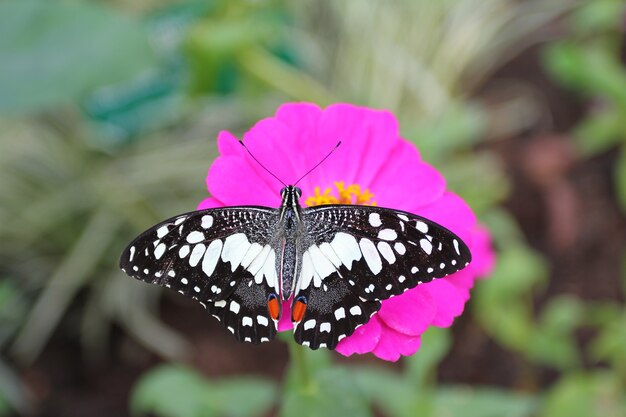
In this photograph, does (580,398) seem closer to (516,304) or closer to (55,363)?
(516,304)

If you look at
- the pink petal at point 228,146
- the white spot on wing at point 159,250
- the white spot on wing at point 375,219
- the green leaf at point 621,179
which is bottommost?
the white spot on wing at point 159,250

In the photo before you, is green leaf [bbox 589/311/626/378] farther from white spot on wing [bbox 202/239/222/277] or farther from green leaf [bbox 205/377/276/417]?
white spot on wing [bbox 202/239/222/277]

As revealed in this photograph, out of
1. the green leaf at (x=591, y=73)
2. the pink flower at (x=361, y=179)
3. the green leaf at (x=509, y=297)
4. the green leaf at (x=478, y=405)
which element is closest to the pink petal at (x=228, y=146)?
the pink flower at (x=361, y=179)

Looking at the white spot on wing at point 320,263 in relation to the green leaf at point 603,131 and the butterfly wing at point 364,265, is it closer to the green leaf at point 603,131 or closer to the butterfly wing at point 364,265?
the butterfly wing at point 364,265

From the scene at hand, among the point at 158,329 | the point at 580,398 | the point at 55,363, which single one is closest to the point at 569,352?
the point at 580,398

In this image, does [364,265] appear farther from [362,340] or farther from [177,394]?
[177,394]

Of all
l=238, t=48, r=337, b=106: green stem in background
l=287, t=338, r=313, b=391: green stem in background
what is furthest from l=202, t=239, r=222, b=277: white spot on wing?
l=238, t=48, r=337, b=106: green stem in background

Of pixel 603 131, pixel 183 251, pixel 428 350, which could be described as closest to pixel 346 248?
pixel 183 251
